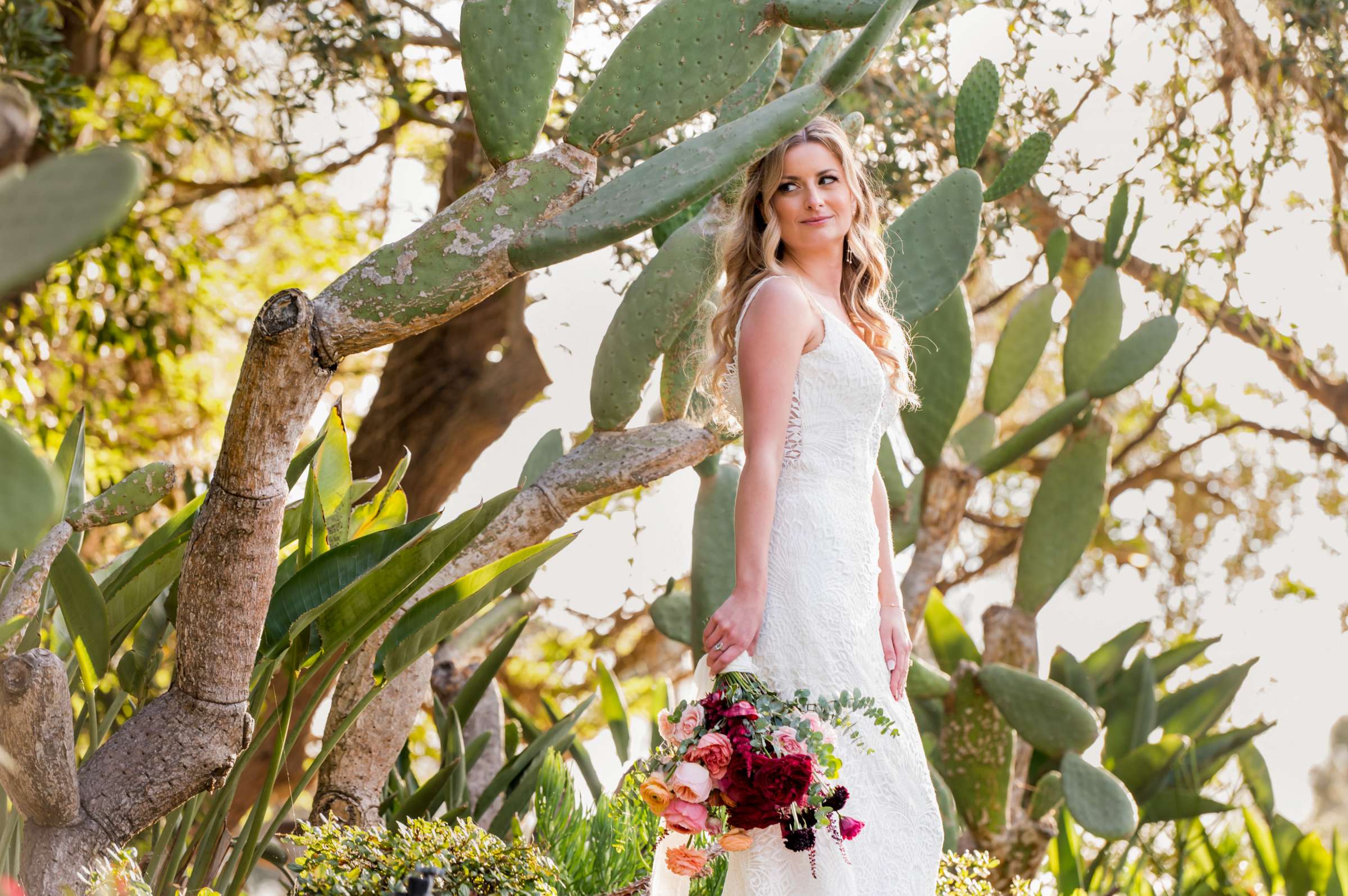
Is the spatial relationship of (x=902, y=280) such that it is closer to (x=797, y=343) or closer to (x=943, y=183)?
(x=943, y=183)

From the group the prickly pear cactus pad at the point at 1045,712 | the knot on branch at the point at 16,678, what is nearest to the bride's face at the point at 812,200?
the knot on branch at the point at 16,678

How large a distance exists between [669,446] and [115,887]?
61.4 inches

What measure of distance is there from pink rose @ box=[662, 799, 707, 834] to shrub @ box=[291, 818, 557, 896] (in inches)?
16.8

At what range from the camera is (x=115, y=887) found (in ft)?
4.61

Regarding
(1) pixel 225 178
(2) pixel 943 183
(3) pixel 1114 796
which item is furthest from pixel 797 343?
(1) pixel 225 178

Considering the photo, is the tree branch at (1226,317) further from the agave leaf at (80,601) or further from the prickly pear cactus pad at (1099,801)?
the agave leaf at (80,601)

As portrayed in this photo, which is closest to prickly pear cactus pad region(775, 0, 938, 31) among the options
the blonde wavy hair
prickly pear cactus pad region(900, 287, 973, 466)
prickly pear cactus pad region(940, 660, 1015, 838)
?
the blonde wavy hair

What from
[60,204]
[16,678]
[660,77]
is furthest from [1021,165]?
[60,204]

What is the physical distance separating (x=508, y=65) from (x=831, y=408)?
76cm

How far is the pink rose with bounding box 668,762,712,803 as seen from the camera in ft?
5.05

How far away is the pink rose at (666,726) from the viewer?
165 centimetres

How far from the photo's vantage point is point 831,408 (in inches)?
72.0

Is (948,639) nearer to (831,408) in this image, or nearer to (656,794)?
(831,408)

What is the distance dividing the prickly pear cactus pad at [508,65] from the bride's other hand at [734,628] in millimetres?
788
